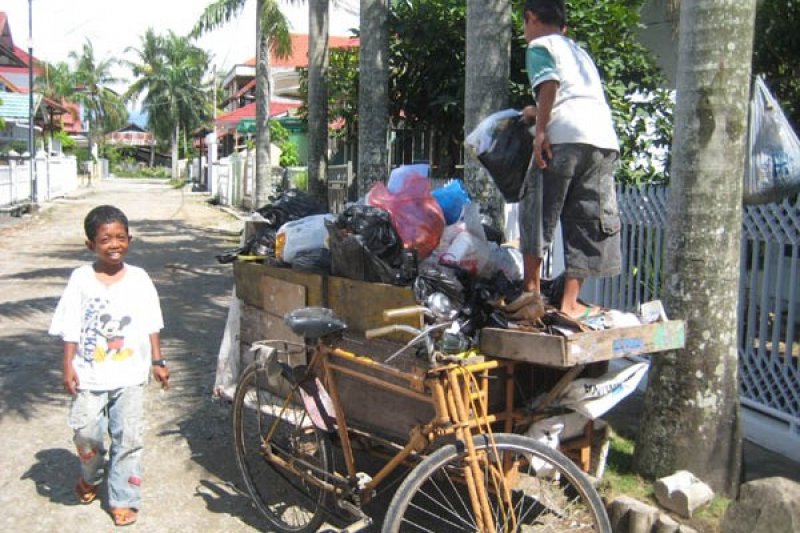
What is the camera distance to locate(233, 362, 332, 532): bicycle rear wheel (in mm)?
3845

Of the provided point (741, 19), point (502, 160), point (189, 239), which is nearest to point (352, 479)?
point (502, 160)

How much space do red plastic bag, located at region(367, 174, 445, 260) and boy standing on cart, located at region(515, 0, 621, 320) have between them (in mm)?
525

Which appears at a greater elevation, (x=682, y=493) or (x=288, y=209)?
(x=288, y=209)

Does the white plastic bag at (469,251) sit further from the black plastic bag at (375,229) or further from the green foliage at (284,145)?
the green foliage at (284,145)

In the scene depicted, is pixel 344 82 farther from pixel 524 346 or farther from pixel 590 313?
pixel 524 346

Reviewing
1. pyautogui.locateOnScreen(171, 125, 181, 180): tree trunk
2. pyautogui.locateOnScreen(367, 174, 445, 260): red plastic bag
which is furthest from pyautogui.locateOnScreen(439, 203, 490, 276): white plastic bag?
pyautogui.locateOnScreen(171, 125, 181, 180): tree trunk

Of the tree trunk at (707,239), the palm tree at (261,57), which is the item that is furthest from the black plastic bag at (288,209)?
the palm tree at (261,57)

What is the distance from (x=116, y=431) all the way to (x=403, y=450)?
1.69 meters

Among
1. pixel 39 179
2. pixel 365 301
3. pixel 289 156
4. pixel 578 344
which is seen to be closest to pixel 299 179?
pixel 289 156

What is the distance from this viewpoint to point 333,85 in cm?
1189

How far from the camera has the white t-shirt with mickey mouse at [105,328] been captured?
4.08m

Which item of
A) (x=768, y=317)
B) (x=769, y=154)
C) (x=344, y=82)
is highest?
(x=344, y=82)

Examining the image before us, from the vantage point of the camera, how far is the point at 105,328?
4121mm

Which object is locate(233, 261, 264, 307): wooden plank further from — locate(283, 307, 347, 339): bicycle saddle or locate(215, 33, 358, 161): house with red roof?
locate(215, 33, 358, 161): house with red roof
